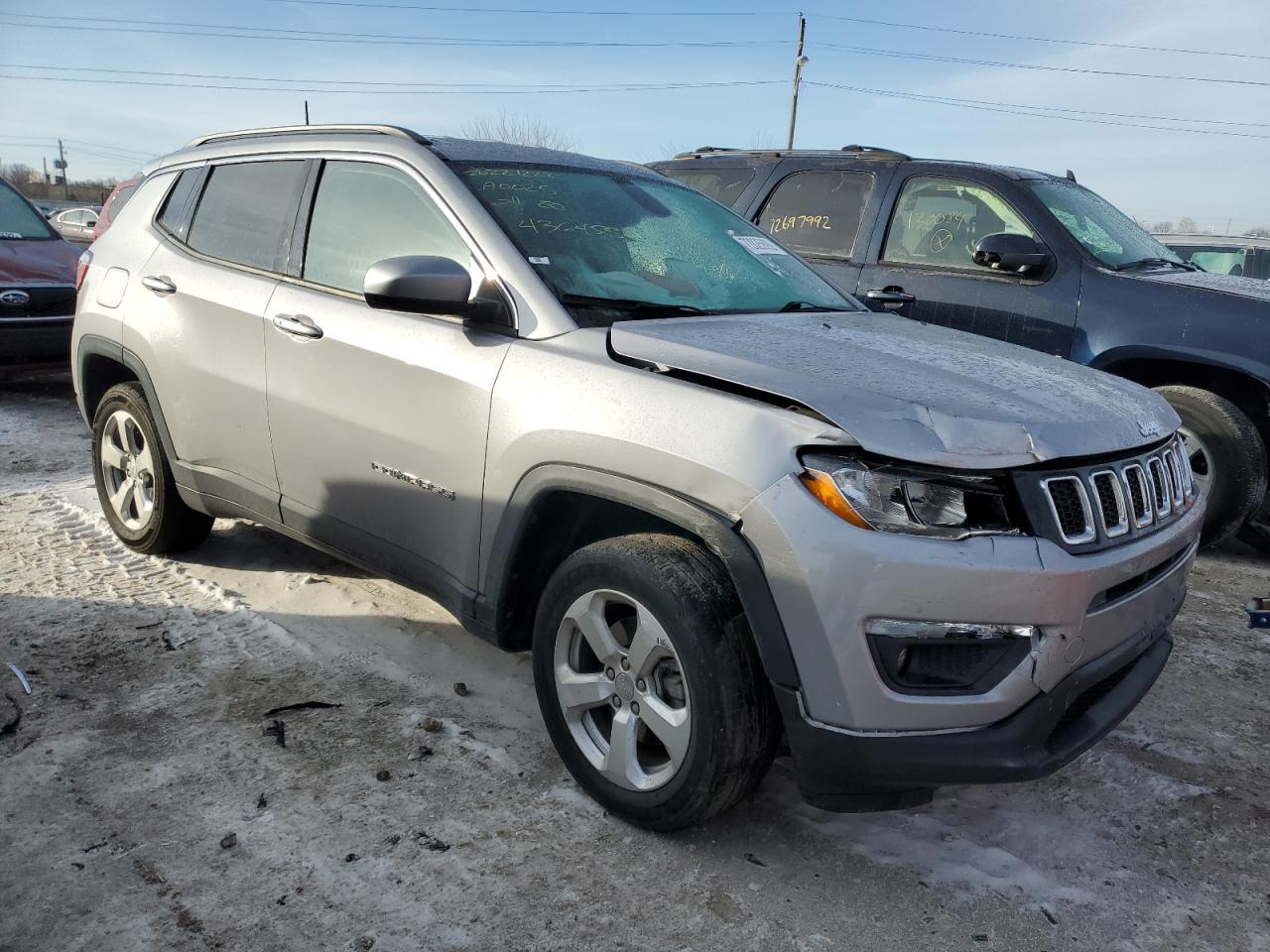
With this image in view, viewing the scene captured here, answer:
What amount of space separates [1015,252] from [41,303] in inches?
287

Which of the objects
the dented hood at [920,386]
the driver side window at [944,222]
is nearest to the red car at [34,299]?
the driver side window at [944,222]

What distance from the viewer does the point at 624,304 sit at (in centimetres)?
298

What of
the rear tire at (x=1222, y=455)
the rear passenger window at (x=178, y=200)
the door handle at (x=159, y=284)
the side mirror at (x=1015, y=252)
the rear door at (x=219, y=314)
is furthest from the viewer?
the side mirror at (x=1015, y=252)

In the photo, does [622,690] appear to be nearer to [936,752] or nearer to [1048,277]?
[936,752]

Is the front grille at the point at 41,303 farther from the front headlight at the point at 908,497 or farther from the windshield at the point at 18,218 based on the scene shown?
the front headlight at the point at 908,497

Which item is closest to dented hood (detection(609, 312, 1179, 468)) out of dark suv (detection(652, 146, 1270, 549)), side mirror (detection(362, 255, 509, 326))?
side mirror (detection(362, 255, 509, 326))

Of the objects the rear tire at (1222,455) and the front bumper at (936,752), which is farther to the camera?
the rear tire at (1222,455)

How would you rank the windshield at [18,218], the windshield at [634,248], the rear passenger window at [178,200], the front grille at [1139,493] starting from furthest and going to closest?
the windshield at [18,218]
the rear passenger window at [178,200]
the windshield at [634,248]
the front grille at [1139,493]

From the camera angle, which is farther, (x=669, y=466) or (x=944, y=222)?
(x=944, y=222)

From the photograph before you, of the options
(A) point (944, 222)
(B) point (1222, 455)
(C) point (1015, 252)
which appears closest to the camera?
(B) point (1222, 455)

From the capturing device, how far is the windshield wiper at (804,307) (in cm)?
336

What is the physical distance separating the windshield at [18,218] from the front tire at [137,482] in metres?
5.33

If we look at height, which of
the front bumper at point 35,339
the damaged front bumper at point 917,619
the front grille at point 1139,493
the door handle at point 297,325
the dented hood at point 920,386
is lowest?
the front bumper at point 35,339

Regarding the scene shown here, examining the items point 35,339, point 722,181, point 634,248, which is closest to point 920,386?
point 634,248
